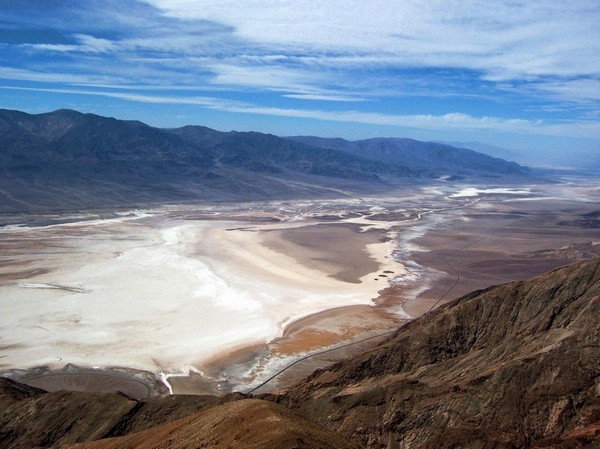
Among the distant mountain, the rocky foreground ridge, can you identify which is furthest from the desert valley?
the distant mountain

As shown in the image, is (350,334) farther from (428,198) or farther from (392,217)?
(428,198)

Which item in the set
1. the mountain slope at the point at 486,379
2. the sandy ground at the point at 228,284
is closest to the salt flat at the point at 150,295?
the sandy ground at the point at 228,284

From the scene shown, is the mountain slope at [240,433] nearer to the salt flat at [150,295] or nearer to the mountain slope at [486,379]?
the mountain slope at [486,379]

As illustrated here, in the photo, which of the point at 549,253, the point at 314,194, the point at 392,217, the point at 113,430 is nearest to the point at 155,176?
the point at 314,194

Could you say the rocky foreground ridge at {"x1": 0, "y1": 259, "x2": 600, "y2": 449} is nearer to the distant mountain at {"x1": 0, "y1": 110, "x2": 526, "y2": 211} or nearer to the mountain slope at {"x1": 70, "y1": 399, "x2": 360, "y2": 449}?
the mountain slope at {"x1": 70, "y1": 399, "x2": 360, "y2": 449}

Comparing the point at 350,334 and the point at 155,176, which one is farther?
the point at 155,176

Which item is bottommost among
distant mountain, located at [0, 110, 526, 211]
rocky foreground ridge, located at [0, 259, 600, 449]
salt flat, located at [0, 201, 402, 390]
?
salt flat, located at [0, 201, 402, 390]
